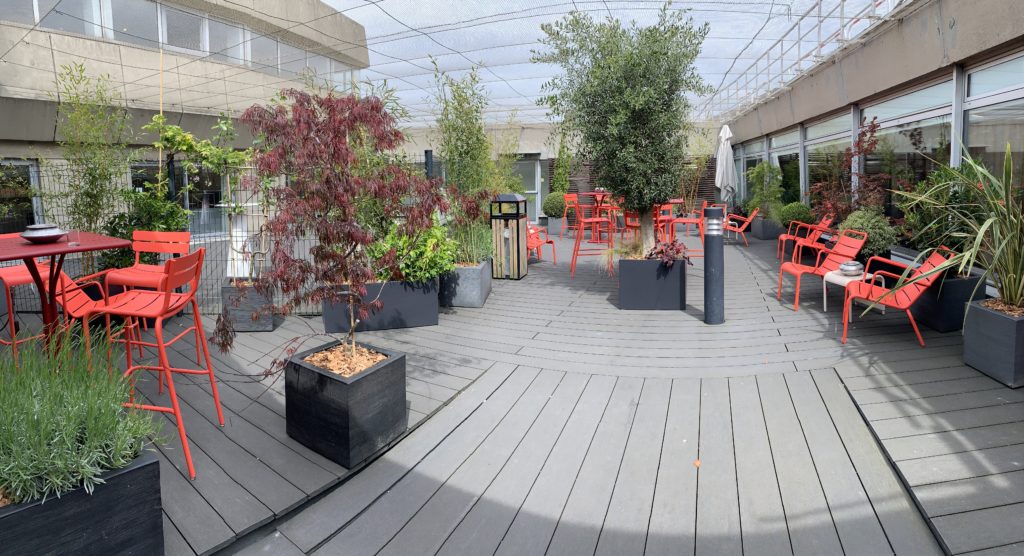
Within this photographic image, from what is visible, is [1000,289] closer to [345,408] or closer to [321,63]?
[345,408]

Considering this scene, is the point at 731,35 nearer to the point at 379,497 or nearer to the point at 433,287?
the point at 433,287

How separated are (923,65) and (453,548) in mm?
6306

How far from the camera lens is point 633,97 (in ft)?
18.4

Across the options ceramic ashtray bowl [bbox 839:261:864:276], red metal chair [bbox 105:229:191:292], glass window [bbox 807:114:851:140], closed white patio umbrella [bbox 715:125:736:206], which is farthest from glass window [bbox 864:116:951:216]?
red metal chair [bbox 105:229:191:292]

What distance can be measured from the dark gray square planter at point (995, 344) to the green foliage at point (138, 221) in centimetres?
603

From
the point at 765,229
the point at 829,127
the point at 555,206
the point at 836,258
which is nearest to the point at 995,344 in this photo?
the point at 836,258

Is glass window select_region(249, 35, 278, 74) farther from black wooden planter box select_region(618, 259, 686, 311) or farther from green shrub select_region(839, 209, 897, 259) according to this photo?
green shrub select_region(839, 209, 897, 259)

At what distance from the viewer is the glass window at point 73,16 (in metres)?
9.98

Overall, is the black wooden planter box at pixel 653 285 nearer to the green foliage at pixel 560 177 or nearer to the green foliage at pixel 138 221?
the green foliage at pixel 138 221

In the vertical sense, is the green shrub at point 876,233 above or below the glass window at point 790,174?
below

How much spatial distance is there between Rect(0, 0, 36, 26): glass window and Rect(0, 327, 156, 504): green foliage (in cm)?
1064

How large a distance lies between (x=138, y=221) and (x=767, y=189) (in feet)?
34.6

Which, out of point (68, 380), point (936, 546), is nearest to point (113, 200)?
point (68, 380)

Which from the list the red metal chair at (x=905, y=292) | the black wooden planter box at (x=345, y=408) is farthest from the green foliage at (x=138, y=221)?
the red metal chair at (x=905, y=292)
